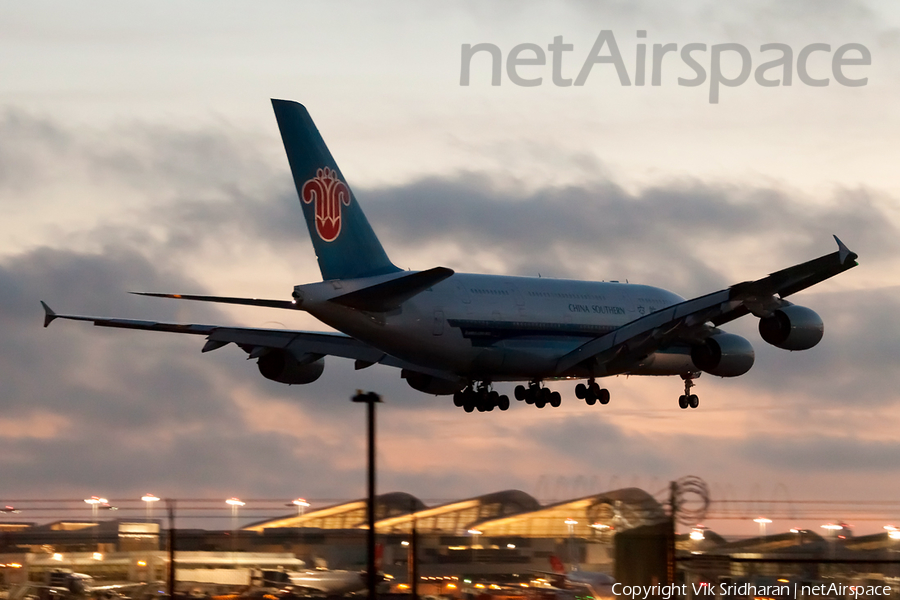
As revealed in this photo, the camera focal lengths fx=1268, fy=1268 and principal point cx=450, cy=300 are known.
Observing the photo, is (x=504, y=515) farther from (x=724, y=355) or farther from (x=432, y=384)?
(x=432, y=384)

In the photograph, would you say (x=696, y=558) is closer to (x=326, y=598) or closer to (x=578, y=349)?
(x=326, y=598)

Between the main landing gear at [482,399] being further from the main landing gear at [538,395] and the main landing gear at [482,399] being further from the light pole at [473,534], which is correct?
the light pole at [473,534]

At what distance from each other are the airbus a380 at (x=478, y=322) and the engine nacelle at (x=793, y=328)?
3 cm

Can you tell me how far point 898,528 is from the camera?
18.2 meters

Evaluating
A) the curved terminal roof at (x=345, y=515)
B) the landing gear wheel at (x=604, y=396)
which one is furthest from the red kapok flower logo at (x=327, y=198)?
the curved terminal roof at (x=345, y=515)

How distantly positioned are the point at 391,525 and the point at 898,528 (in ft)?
24.6

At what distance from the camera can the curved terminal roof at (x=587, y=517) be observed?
18.0 meters

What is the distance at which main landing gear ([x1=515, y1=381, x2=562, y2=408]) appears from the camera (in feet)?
140

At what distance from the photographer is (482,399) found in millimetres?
42219

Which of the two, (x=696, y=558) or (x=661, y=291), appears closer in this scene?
(x=696, y=558)

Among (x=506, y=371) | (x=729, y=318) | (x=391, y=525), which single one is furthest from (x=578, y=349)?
(x=391, y=525)

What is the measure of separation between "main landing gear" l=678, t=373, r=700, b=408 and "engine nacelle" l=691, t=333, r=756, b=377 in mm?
3098

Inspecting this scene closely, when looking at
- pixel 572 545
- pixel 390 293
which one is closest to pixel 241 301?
pixel 390 293

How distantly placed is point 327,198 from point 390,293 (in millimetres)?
4294
